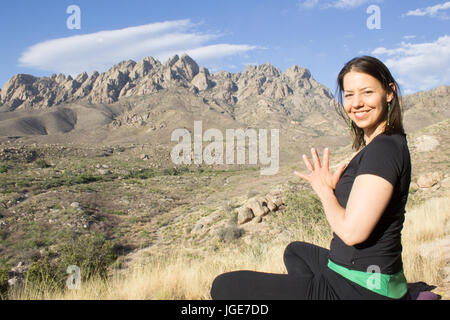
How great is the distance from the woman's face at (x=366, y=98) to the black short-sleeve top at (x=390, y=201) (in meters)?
0.24

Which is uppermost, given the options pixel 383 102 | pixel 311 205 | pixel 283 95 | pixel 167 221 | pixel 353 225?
pixel 283 95

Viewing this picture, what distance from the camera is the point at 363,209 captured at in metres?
1.42

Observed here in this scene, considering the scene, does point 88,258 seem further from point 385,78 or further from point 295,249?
point 385,78

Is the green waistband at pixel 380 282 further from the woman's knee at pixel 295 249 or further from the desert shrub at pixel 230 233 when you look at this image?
the desert shrub at pixel 230 233

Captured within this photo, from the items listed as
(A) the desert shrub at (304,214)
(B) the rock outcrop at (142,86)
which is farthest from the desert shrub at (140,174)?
(B) the rock outcrop at (142,86)

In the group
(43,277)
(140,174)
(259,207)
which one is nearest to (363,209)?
(43,277)

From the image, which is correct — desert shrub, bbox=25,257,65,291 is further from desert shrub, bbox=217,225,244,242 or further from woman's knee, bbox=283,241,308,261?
desert shrub, bbox=217,225,244,242

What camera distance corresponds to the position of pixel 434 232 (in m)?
5.05

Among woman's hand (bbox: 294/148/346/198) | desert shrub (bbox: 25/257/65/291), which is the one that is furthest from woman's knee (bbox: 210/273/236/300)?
desert shrub (bbox: 25/257/65/291)

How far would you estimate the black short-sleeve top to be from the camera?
147 cm

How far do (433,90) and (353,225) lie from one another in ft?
379

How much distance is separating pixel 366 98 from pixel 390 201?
713 mm

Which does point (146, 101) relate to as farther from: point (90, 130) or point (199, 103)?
point (90, 130)
